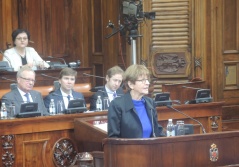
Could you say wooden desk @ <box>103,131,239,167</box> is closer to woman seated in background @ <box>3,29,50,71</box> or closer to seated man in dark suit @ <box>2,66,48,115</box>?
seated man in dark suit @ <box>2,66,48,115</box>

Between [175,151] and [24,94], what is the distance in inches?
99.3

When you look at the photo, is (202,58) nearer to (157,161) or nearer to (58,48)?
(58,48)

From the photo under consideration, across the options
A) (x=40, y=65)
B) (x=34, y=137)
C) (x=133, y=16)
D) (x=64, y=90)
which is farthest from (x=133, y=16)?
(x=34, y=137)

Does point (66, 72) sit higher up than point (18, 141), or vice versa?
point (66, 72)

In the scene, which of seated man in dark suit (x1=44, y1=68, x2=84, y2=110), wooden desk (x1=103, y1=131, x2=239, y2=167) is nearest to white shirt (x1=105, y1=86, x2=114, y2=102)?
seated man in dark suit (x1=44, y1=68, x2=84, y2=110)

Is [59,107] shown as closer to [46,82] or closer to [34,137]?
[34,137]

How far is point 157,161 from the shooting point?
174 inches

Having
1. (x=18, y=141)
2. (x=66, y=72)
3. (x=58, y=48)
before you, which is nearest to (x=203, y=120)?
(x=66, y=72)

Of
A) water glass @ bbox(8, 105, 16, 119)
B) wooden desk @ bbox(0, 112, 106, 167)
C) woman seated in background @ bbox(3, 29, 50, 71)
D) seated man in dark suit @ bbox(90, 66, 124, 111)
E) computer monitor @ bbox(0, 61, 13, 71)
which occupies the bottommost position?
wooden desk @ bbox(0, 112, 106, 167)

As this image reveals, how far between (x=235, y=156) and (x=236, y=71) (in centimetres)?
480

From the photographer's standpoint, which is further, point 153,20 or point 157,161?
point 153,20

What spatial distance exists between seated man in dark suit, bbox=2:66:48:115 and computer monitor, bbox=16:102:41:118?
22 cm

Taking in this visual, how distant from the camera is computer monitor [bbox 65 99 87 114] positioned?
6.46m

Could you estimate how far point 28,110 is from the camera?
6172mm
